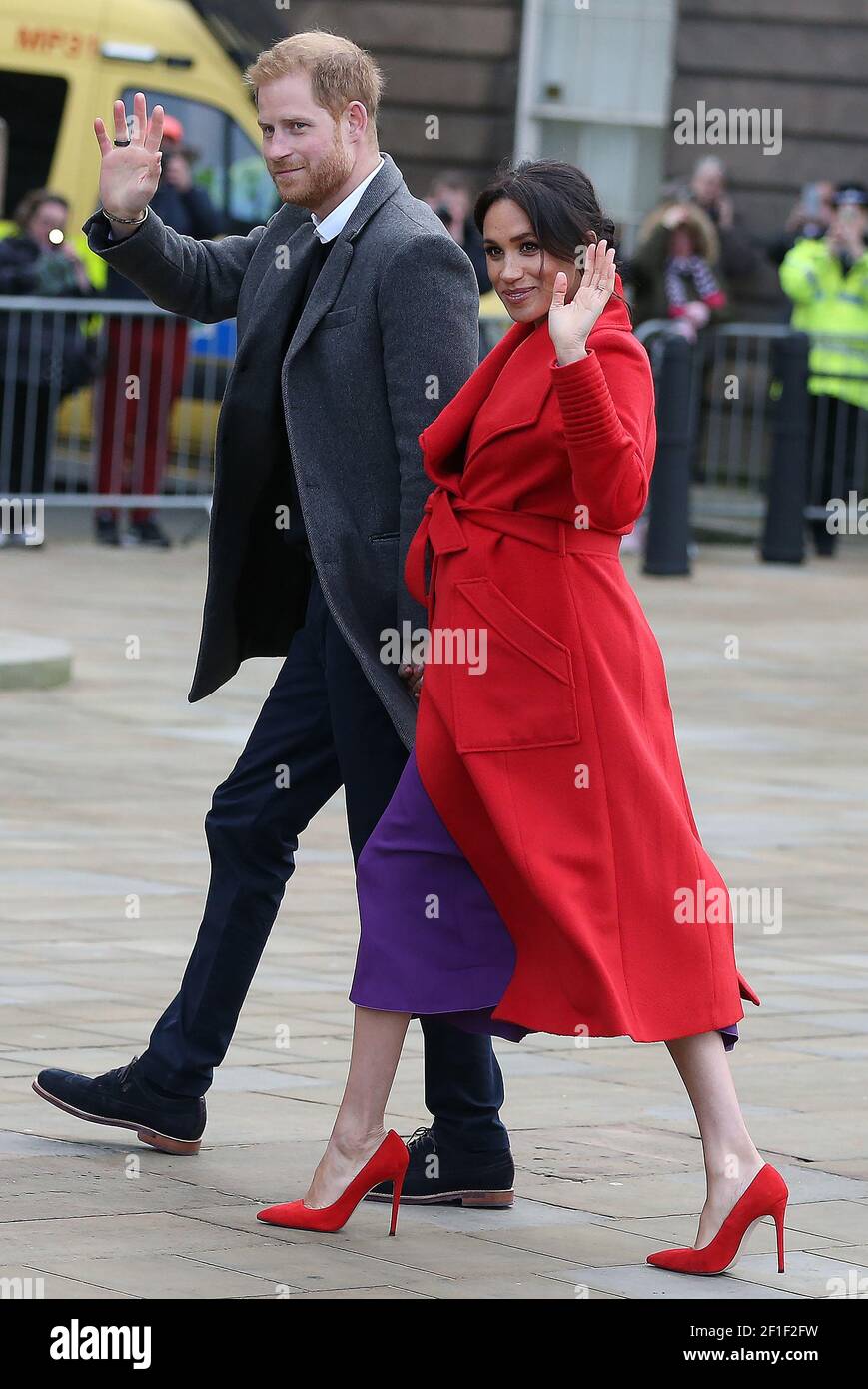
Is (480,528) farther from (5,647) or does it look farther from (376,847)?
(5,647)

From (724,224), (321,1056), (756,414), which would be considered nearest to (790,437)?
(756,414)

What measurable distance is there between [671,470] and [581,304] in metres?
11.0

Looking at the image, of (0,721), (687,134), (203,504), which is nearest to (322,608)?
(0,721)

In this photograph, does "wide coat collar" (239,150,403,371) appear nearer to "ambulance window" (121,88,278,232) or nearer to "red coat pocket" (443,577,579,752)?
"red coat pocket" (443,577,579,752)

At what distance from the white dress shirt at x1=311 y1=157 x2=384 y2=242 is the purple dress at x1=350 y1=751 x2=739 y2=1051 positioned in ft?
3.20

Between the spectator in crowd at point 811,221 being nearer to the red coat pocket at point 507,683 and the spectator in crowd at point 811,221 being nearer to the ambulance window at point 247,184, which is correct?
the ambulance window at point 247,184

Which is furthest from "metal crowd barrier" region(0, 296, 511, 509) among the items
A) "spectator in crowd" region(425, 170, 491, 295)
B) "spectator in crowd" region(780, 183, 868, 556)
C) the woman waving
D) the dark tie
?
the woman waving

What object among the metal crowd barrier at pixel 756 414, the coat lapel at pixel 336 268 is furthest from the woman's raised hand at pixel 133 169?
the metal crowd barrier at pixel 756 414

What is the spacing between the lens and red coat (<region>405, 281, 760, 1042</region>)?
4.12 metres

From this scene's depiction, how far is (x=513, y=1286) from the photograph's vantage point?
403 cm

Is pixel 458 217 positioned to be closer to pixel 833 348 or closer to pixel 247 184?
pixel 247 184

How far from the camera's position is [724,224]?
65.2 ft
